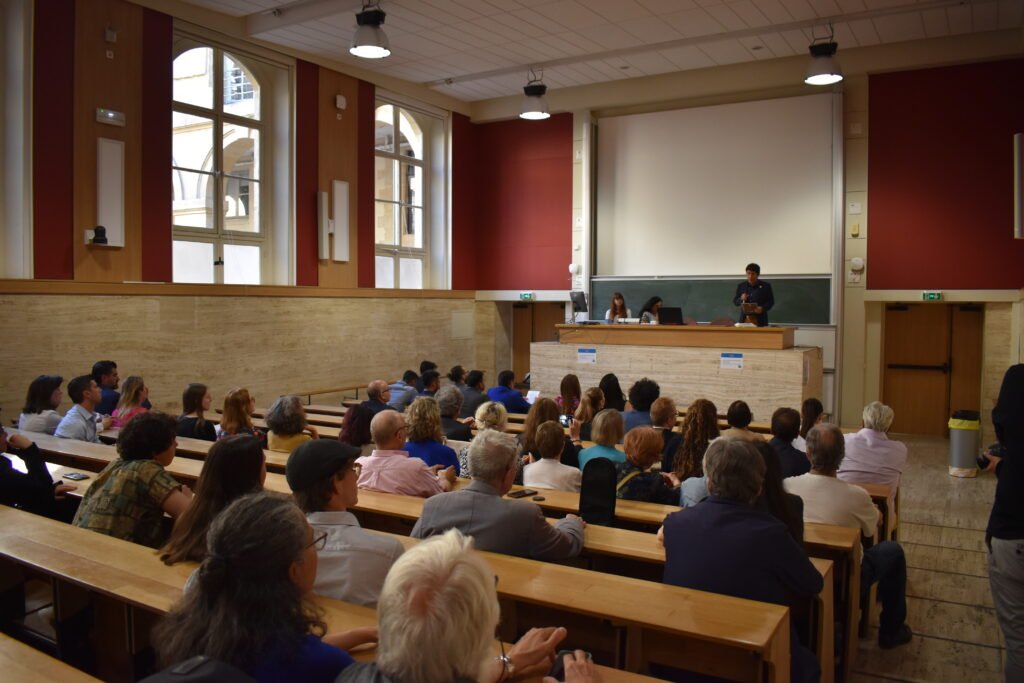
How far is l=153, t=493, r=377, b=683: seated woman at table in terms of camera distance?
59.5 inches

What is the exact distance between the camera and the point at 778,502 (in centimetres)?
295

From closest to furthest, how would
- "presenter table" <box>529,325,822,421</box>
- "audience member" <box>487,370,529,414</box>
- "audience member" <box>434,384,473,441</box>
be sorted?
"audience member" <box>434,384,473,441</box> → "audience member" <box>487,370,529,414</box> → "presenter table" <box>529,325,822,421</box>

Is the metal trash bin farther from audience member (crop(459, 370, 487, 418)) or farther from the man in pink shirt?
the man in pink shirt

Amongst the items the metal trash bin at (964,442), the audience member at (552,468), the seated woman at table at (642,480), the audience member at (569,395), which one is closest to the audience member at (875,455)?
the seated woman at table at (642,480)

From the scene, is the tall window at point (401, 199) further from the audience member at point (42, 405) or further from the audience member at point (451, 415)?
the audience member at point (451, 415)

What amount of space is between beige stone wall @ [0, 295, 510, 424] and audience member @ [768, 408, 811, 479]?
6908 mm

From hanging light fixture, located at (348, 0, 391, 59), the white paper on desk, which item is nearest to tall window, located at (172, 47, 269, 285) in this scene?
hanging light fixture, located at (348, 0, 391, 59)

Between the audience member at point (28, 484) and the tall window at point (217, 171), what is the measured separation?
20.2ft

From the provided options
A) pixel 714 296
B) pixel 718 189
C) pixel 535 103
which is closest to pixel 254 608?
pixel 535 103

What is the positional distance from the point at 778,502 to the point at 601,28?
8.29 meters

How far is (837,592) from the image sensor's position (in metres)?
3.52

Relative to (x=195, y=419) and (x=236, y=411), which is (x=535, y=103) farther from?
(x=236, y=411)

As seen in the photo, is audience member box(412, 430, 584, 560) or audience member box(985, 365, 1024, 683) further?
audience member box(412, 430, 584, 560)

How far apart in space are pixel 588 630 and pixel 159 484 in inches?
67.3
